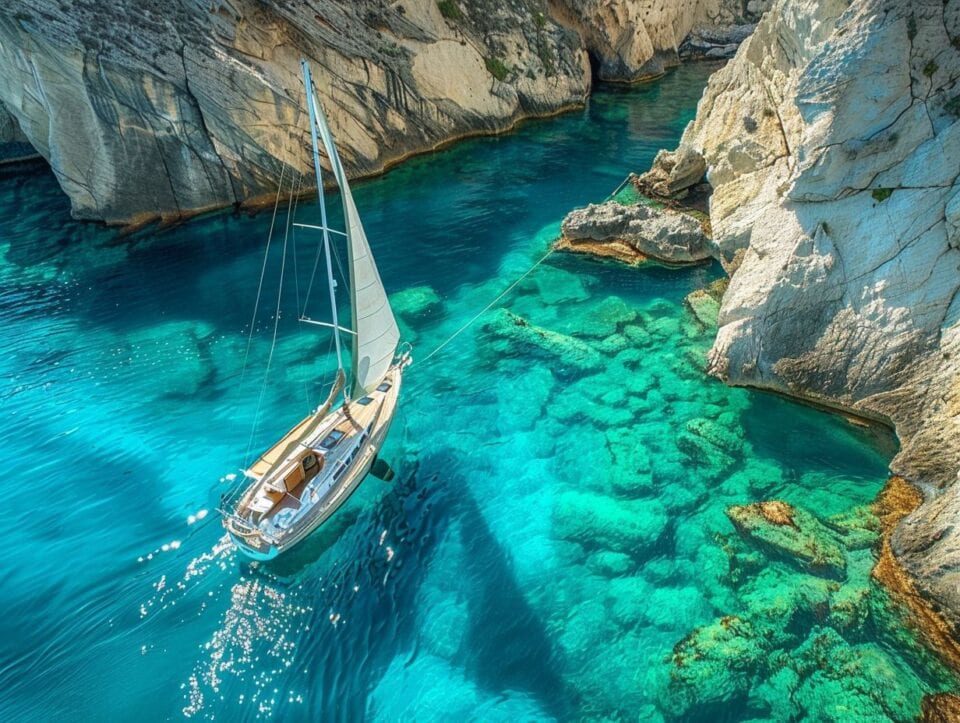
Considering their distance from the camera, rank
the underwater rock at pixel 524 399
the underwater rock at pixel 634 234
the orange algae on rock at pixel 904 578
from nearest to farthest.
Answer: the orange algae on rock at pixel 904 578 → the underwater rock at pixel 524 399 → the underwater rock at pixel 634 234

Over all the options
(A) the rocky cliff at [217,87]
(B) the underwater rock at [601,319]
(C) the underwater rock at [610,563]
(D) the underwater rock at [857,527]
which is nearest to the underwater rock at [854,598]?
(D) the underwater rock at [857,527]

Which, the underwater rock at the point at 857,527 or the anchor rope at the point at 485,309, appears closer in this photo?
the underwater rock at the point at 857,527

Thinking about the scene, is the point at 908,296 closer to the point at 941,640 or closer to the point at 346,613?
the point at 941,640

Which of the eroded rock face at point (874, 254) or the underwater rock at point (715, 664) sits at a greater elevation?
the eroded rock face at point (874, 254)

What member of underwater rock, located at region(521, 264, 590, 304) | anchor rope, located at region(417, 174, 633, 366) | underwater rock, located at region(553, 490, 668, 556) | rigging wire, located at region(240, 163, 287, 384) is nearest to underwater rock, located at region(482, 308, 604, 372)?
anchor rope, located at region(417, 174, 633, 366)

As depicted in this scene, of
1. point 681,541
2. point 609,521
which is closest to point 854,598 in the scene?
point 681,541

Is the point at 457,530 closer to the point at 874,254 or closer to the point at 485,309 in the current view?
the point at 485,309

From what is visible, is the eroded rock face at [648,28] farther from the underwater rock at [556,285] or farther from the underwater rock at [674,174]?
the underwater rock at [556,285]
